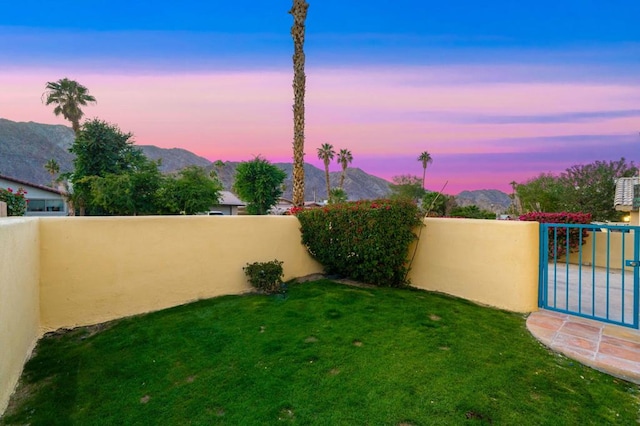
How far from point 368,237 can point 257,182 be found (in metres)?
9.40

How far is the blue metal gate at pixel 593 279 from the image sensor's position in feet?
14.6

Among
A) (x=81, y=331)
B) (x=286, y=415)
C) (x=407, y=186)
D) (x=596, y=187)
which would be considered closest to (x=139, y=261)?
(x=81, y=331)

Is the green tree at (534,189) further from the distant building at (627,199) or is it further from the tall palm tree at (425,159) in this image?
the tall palm tree at (425,159)

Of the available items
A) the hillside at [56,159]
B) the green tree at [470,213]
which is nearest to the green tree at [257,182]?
the green tree at [470,213]

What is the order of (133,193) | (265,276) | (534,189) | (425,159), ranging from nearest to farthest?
(265,276), (133,193), (534,189), (425,159)

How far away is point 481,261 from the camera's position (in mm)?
6039

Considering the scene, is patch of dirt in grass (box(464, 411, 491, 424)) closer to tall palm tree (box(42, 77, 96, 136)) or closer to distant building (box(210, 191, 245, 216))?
distant building (box(210, 191, 245, 216))

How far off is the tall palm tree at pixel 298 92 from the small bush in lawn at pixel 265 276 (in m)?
7.40

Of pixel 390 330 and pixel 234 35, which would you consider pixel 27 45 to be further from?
pixel 390 330

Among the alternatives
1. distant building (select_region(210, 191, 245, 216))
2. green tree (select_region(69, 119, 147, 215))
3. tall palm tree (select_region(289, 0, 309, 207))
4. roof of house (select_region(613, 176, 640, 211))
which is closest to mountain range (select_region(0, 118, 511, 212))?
distant building (select_region(210, 191, 245, 216))

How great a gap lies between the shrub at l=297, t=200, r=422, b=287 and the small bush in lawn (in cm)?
124

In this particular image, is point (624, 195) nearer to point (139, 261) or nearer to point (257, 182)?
point (257, 182)

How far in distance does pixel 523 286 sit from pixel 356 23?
11.4 m

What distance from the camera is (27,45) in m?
11.6
